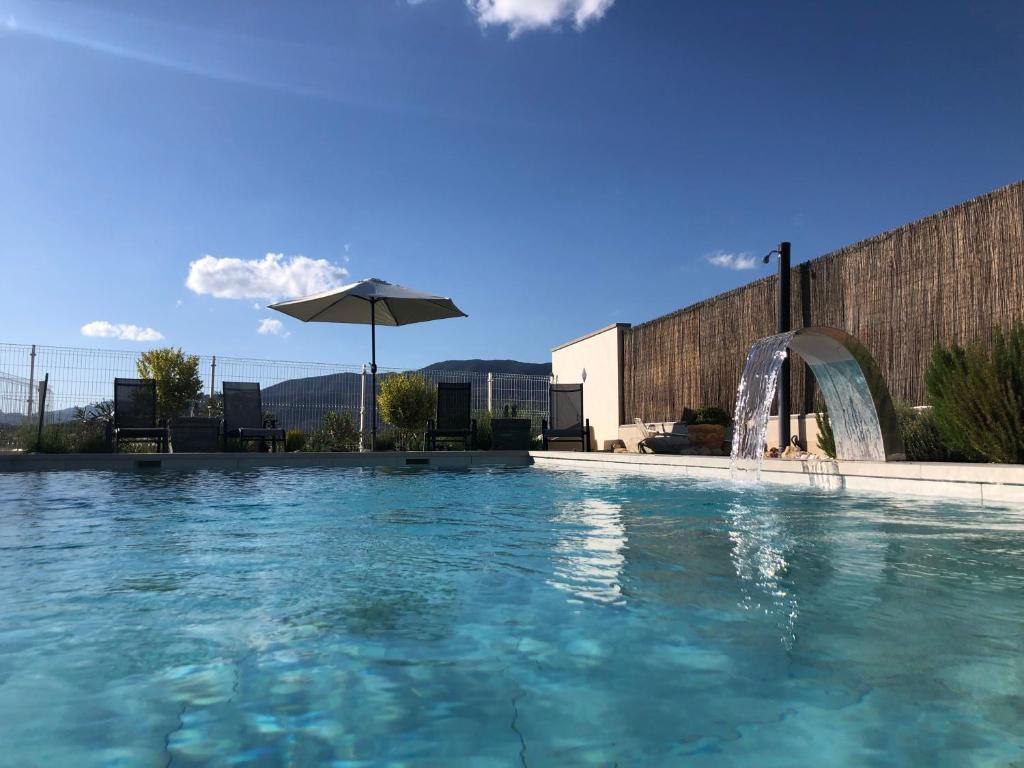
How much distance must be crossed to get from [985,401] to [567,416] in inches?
290

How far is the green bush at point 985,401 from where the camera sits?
5352mm

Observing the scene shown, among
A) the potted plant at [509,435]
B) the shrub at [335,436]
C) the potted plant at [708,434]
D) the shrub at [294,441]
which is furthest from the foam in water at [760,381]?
the shrub at [294,441]

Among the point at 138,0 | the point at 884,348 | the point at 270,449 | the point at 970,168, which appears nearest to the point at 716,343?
the point at 884,348

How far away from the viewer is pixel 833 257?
28.3 feet

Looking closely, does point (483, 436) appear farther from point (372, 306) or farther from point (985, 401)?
point (985, 401)

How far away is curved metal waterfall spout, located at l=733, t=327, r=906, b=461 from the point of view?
575cm

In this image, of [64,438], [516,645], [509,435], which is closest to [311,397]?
[64,438]

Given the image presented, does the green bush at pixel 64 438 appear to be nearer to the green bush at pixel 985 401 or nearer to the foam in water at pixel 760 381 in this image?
the foam in water at pixel 760 381

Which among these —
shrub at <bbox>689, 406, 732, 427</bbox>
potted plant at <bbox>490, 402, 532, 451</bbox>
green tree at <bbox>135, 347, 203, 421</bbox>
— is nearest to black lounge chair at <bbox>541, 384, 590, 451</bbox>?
potted plant at <bbox>490, 402, 532, 451</bbox>

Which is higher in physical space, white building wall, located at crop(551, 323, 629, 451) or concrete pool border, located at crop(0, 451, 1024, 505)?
white building wall, located at crop(551, 323, 629, 451)

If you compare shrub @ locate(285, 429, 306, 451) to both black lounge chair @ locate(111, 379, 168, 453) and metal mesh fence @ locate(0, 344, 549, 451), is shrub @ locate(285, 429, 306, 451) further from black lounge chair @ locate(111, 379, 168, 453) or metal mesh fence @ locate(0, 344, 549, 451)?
black lounge chair @ locate(111, 379, 168, 453)

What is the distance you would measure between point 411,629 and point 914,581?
6.03 feet

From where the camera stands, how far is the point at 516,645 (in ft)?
6.12

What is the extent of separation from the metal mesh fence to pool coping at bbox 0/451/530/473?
1.35 meters
